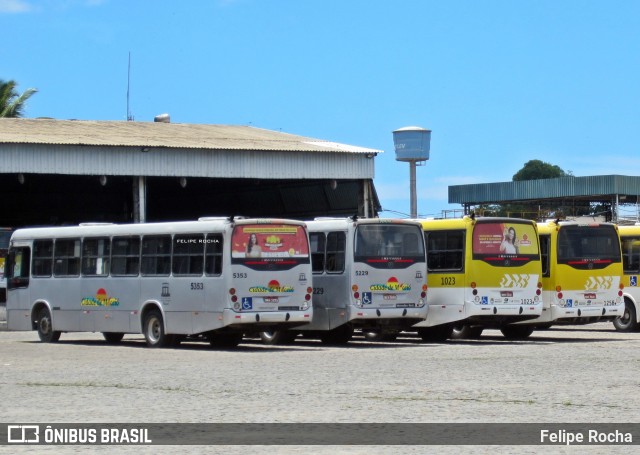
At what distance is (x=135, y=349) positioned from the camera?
85.9 feet

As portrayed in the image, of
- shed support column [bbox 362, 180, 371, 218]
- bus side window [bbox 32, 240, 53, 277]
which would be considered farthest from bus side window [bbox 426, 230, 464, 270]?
shed support column [bbox 362, 180, 371, 218]

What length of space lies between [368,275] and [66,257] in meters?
7.29

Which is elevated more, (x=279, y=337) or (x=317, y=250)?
(x=317, y=250)

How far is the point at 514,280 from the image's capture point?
27.2 meters

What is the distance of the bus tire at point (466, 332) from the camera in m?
29.6

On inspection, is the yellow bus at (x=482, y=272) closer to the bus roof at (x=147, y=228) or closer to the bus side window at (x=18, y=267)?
the bus roof at (x=147, y=228)

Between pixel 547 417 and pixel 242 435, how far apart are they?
3026 mm

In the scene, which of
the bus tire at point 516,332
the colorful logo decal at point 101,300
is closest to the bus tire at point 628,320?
the bus tire at point 516,332

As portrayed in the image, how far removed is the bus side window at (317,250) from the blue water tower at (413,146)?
3977 cm

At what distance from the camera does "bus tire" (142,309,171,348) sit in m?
A: 26.4

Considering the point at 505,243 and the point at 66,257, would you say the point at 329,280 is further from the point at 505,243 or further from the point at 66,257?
the point at 66,257

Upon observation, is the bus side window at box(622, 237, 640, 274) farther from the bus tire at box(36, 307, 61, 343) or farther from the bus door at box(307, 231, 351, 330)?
the bus tire at box(36, 307, 61, 343)

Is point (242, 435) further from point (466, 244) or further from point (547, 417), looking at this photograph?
point (466, 244)

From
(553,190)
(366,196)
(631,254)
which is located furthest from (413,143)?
(631,254)
